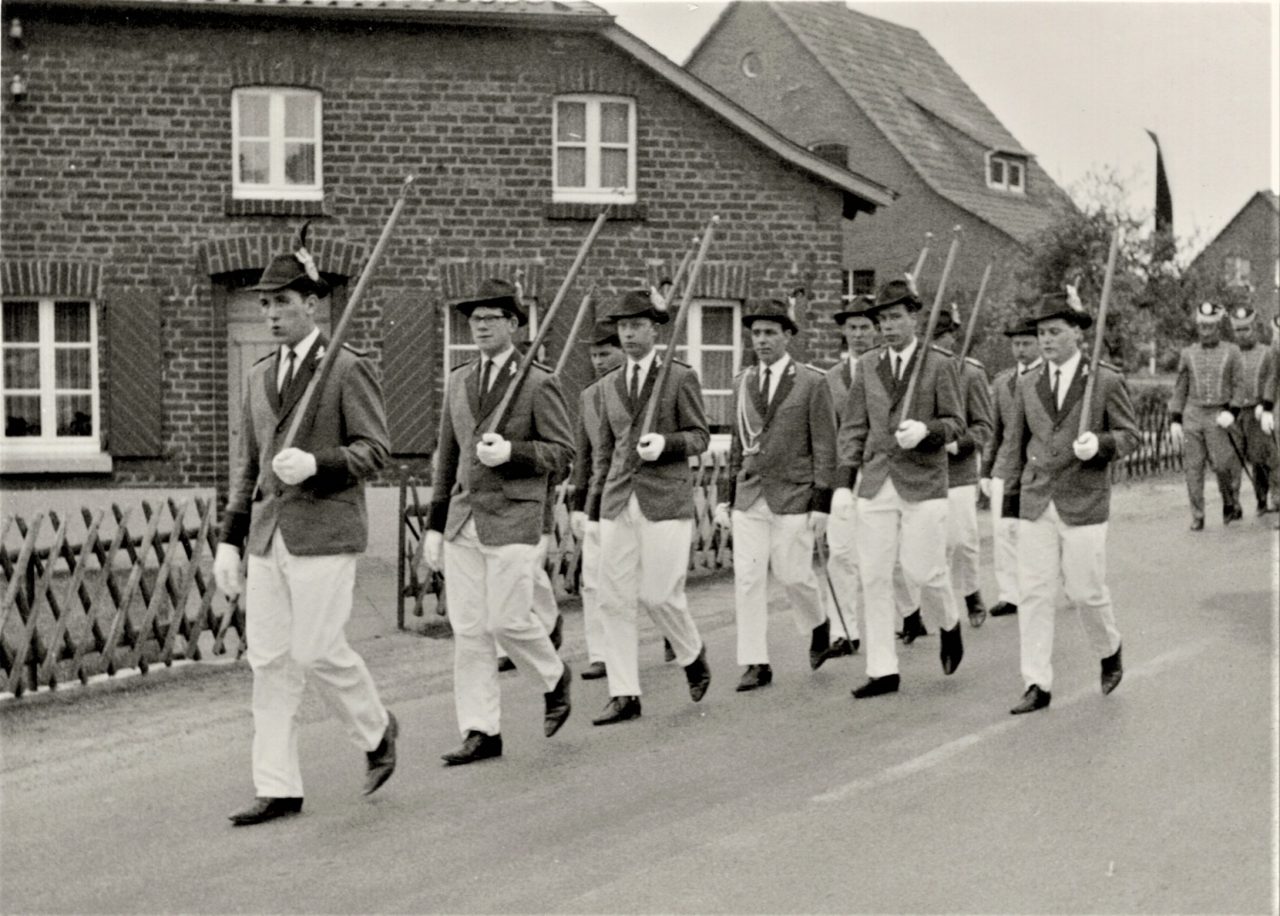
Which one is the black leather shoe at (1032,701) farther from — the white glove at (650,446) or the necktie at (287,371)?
the necktie at (287,371)

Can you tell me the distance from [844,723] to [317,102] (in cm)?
1398

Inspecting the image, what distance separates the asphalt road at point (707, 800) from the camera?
6152mm

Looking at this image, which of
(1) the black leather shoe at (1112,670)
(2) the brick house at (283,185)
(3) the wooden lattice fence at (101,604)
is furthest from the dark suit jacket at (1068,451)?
(2) the brick house at (283,185)

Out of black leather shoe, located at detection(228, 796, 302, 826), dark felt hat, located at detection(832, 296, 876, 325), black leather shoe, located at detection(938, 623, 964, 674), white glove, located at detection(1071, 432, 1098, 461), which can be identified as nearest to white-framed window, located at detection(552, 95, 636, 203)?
dark felt hat, located at detection(832, 296, 876, 325)

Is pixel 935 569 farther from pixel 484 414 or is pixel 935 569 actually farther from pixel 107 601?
pixel 107 601

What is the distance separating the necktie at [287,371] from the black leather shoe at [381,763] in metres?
1.45

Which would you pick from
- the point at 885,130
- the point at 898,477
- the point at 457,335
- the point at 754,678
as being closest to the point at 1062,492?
the point at 898,477

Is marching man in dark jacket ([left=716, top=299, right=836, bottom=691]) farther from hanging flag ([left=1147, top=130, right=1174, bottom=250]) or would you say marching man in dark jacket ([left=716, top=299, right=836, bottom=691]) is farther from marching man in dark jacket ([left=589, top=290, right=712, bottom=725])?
hanging flag ([left=1147, top=130, right=1174, bottom=250])

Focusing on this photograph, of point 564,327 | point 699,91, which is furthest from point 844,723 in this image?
point 699,91

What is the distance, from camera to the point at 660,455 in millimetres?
9461

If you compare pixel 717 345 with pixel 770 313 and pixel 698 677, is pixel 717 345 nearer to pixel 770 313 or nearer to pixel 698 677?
pixel 770 313

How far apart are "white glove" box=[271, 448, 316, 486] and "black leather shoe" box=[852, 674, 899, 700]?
369 cm

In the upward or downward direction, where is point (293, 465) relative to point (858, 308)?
downward

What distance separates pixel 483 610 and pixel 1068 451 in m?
3.08
